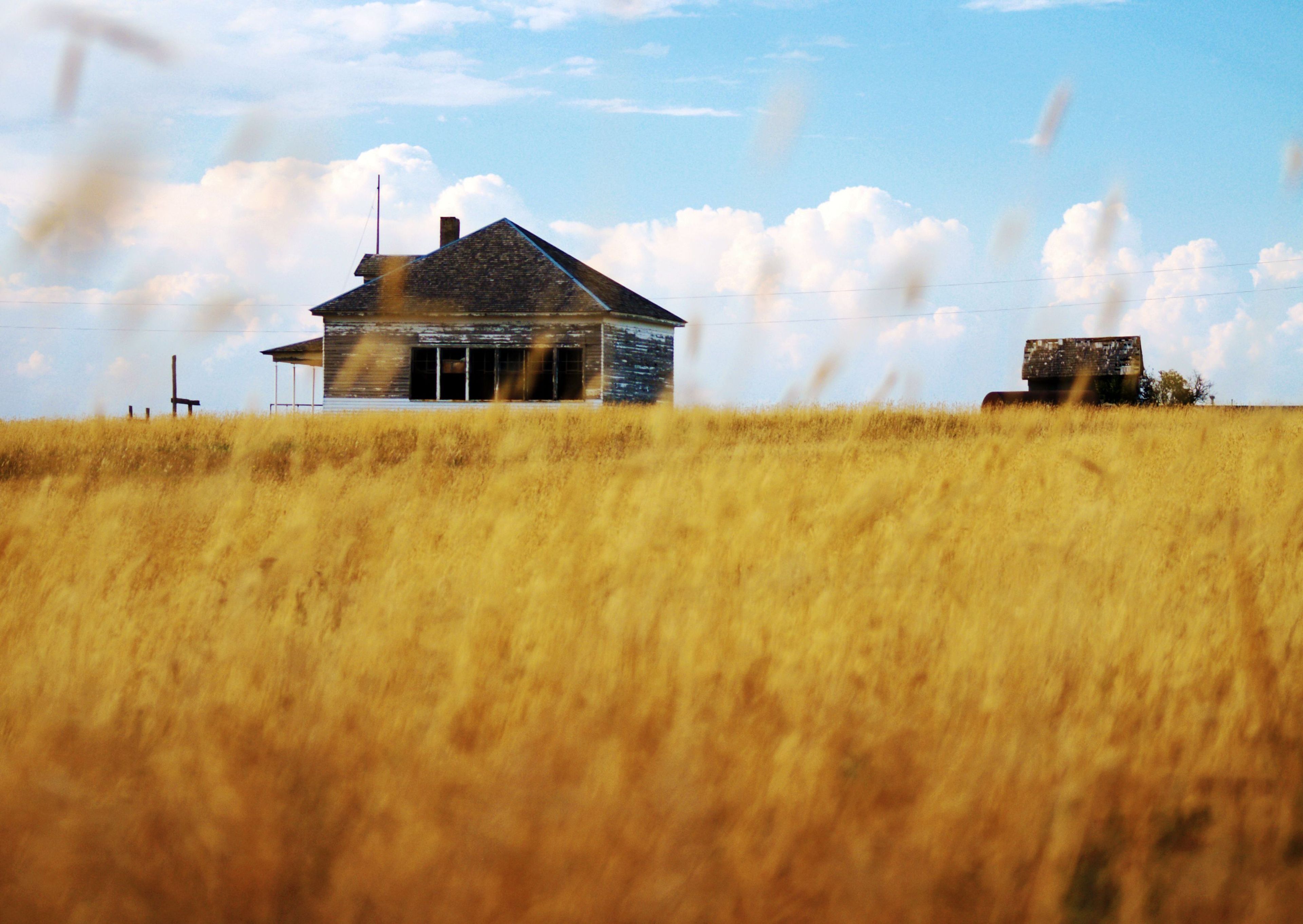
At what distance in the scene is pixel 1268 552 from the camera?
14.8 ft

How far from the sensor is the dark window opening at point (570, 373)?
2369 cm

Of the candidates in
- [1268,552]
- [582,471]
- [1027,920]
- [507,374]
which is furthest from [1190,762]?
[507,374]

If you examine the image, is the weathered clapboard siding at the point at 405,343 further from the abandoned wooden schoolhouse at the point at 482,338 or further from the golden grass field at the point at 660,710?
the golden grass field at the point at 660,710

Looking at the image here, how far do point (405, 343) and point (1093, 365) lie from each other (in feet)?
87.5

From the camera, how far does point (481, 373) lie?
24219mm

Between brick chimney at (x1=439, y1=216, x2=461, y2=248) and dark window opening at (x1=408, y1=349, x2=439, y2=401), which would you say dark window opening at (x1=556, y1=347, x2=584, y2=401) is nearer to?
dark window opening at (x1=408, y1=349, x2=439, y2=401)

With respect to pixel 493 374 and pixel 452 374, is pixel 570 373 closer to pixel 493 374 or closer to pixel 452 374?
pixel 493 374

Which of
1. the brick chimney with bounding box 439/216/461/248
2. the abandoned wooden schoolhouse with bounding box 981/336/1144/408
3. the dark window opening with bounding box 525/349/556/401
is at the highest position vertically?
the brick chimney with bounding box 439/216/461/248

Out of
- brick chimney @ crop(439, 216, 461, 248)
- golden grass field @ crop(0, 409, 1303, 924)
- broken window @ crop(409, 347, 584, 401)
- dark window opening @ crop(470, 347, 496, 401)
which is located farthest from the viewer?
brick chimney @ crop(439, 216, 461, 248)

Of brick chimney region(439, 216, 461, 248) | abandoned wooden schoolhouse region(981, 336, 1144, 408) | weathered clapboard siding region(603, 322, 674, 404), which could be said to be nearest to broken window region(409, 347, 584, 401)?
weathered clapboard siding region(603, 322, 674, 404)

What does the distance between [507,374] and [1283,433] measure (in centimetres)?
1819

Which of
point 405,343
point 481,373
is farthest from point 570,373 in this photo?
point 405,343

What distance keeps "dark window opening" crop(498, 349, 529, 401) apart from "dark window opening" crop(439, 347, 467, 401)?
36.7 inches

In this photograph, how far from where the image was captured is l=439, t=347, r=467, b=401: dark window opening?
24219 millimetres
